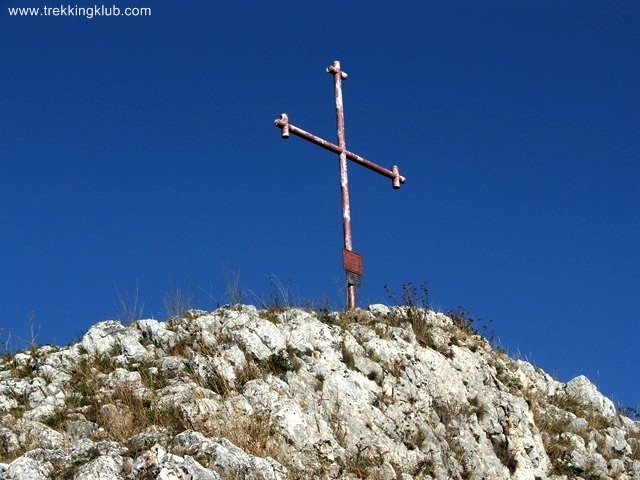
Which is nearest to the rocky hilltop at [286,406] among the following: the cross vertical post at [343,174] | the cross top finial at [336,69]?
the cross vertical post at [343,174]

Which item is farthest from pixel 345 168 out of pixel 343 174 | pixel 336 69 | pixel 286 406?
pixel 286 406

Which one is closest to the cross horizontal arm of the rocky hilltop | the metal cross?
the metal cross

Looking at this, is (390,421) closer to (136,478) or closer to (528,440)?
(528,440)

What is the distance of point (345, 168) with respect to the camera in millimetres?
18219

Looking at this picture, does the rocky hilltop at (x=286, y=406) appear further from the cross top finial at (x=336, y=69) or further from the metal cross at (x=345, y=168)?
the cross top finial at (x=336, y=69)

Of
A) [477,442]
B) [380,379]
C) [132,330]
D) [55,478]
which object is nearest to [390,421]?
[380,379]

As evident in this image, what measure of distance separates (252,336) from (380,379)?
92.9 inches

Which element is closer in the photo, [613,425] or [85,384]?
[85,384]

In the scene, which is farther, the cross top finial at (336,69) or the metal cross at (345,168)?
the cross top finial at (336,69)

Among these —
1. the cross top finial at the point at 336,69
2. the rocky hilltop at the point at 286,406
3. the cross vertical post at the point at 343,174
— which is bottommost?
the rocky hilltop at the point at 286,406

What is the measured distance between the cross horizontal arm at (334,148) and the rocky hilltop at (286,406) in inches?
137

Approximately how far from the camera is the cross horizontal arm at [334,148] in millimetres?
17500

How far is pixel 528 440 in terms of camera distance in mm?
16000

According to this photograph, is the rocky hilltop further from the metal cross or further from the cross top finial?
the cross top finial
